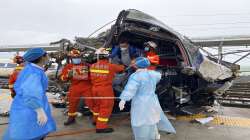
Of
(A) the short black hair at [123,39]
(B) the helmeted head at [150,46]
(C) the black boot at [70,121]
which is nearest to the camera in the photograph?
(B) the helmeted head at [150,46]

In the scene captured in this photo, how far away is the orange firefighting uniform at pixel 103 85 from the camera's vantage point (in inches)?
267

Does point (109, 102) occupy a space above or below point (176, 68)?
below

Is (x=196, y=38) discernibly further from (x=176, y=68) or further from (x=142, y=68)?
(x=142, y=68)

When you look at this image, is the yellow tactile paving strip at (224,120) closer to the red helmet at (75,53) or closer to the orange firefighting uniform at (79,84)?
the orange firefighting uniform at (79,84)

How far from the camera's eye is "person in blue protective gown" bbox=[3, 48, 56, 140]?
4.43m

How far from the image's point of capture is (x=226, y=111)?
406 inches

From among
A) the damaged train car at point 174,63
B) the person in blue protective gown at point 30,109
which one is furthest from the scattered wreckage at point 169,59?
the person in blue protective gown at point 30,109

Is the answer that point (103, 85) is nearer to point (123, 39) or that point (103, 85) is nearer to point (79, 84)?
point (79, 84)

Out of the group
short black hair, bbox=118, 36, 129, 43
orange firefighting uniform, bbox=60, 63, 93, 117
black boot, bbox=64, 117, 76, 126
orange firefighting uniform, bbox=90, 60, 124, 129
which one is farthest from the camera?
black boot, bbox=64, 117, 76, 126

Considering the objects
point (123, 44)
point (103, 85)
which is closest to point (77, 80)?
point (103, 85)

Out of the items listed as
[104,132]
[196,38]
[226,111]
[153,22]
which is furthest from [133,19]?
[196,38]

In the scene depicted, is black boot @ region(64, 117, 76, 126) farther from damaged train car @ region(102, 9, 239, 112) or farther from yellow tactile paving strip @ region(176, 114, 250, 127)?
yellow tactile paving strip @ region(176, 114, 250, 127)

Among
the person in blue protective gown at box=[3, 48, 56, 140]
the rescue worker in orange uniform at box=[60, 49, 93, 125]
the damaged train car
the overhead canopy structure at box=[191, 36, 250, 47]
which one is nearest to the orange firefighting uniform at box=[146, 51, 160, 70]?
the damaged train car

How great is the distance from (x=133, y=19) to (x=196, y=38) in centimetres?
1791
